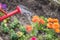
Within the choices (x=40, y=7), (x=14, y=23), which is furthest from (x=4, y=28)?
(x=40, y=7)

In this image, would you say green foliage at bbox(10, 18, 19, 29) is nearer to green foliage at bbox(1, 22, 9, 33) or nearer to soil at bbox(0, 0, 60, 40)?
green foliage at bbox(1, 22, 9, 33)

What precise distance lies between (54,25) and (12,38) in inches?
28.5

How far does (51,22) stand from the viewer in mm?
3732

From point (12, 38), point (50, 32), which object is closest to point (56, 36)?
point (50, 32)

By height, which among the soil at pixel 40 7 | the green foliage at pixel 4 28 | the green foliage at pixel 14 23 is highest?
the soil at pixel 40 7

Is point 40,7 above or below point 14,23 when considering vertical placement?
above

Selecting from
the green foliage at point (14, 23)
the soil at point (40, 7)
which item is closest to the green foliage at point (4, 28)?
the green foliage at point (14, 23)

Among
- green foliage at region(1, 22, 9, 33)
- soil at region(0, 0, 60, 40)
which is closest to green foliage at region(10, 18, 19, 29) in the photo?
green foliage at region(1, 22, 9, 33)

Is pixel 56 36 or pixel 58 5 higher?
pixel 58 5

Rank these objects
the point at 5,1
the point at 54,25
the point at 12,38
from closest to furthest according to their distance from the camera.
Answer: the point at 12,38 < the point at 54,25 < the point at 5,1

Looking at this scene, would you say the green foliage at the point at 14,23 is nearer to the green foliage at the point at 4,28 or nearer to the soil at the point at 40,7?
the green foliage at the point at 4,28

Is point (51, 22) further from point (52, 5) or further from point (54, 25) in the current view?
point (52, 5)

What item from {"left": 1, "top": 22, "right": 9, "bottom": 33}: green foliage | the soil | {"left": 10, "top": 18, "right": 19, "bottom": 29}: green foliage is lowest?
{"left": 1, "top": 22, "right": 9, "bottom": 33}: green foliage

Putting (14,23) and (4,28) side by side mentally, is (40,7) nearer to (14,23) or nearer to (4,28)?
(14,23)
